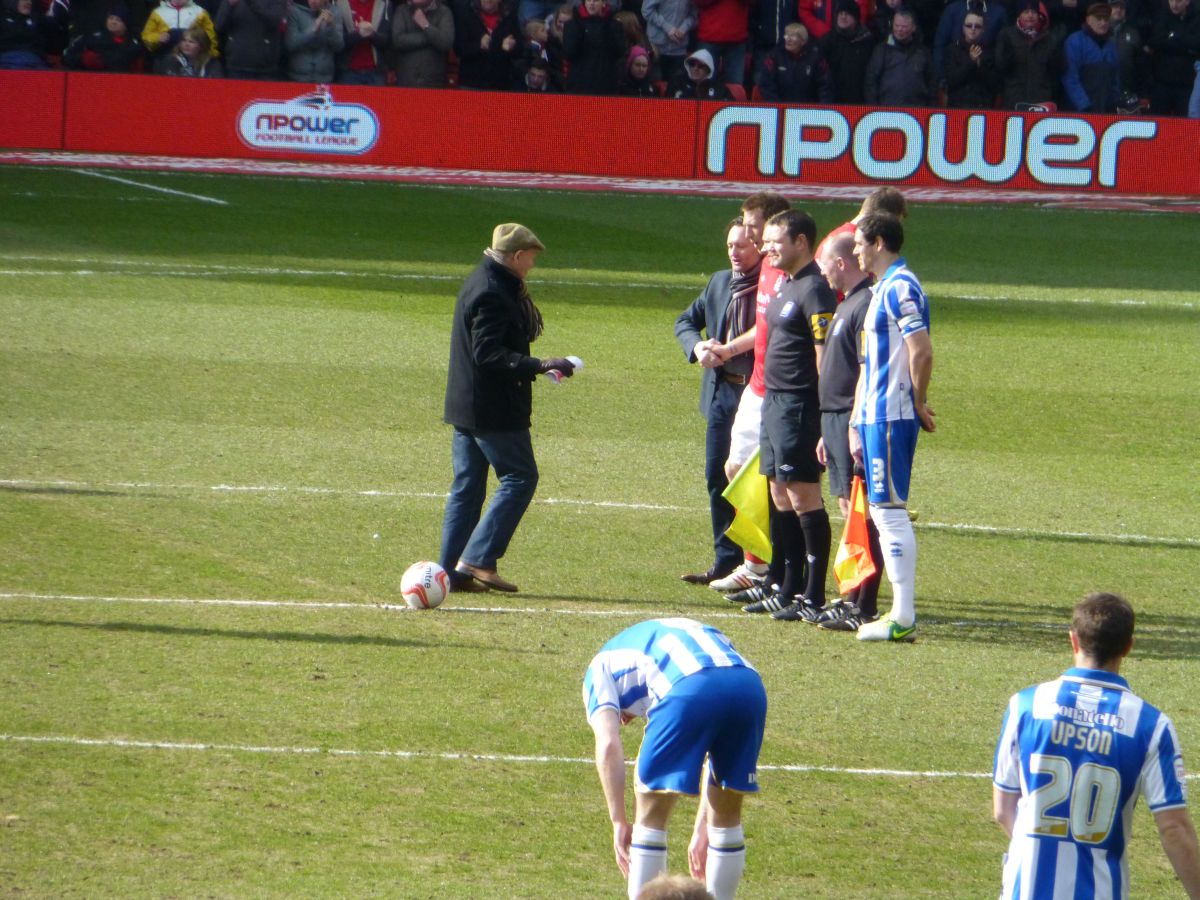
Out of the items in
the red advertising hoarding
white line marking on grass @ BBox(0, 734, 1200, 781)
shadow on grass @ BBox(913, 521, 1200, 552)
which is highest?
the red advertising hoarding

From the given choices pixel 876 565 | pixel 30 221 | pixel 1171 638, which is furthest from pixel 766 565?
pixel 30 221

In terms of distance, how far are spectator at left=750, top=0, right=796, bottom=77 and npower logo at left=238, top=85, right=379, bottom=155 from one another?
6.11 meters

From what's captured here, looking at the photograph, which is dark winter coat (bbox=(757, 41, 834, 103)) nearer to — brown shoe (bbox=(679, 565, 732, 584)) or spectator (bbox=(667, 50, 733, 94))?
spectator (bbox=(667, 50, 733, 94))

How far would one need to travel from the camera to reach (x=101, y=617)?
8625mm

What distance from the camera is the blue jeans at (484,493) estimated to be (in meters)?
9.27

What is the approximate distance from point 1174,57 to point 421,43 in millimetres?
11116

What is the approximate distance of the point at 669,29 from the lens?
26.1 m

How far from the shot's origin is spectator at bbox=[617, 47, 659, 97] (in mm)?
25281

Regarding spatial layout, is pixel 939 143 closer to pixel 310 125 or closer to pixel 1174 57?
pixel 1174 57

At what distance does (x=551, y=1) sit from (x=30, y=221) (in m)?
10.2

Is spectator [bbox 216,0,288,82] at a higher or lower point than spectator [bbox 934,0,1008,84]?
lower

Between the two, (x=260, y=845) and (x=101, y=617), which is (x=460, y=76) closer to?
(x=101, y=617)

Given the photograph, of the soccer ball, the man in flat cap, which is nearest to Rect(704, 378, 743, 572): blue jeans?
the man in flat cap

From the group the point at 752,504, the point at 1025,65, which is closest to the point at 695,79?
the point at 1025,65
